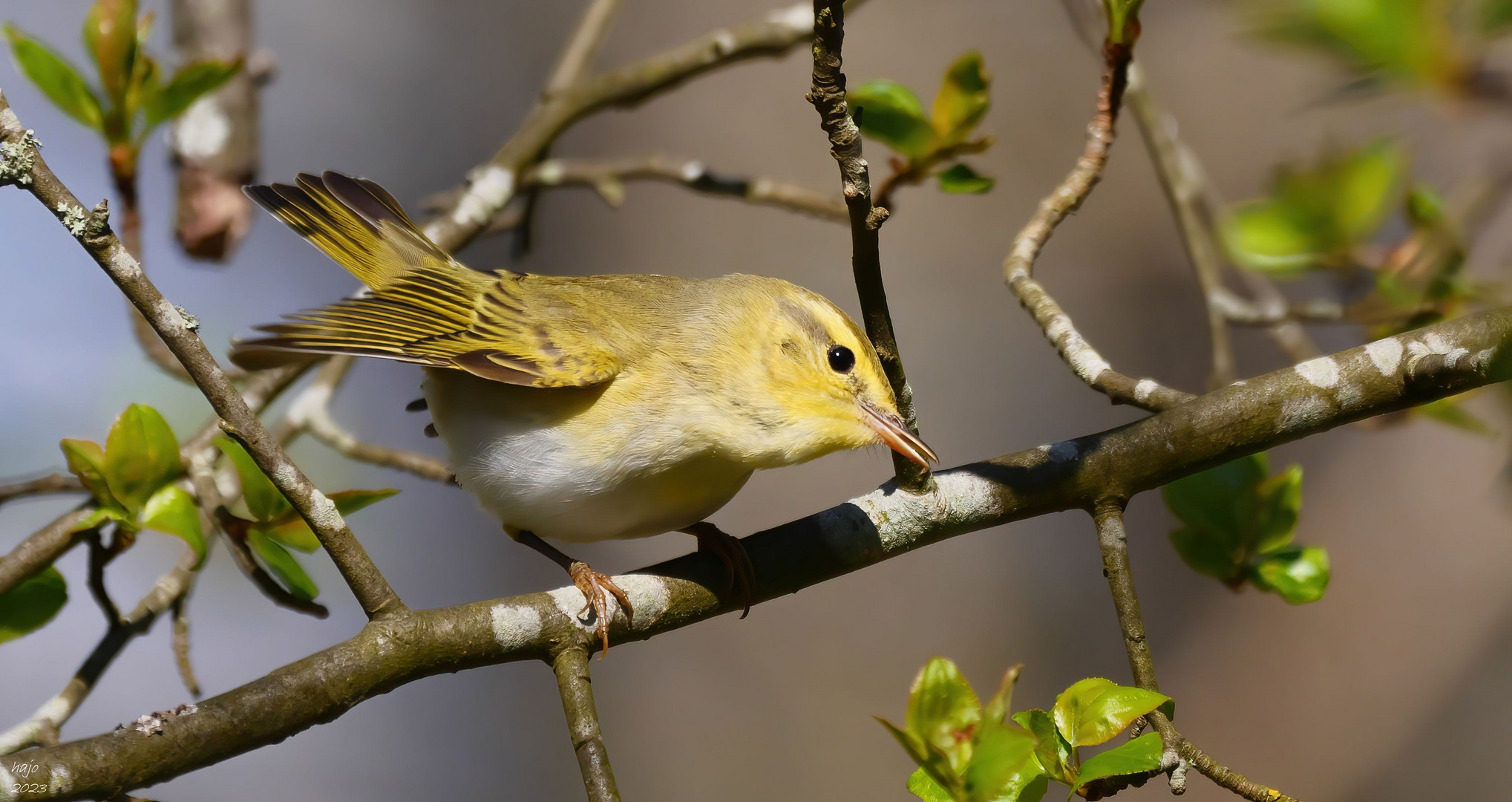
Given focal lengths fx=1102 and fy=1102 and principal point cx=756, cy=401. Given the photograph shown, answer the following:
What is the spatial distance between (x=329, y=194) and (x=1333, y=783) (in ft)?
14.9

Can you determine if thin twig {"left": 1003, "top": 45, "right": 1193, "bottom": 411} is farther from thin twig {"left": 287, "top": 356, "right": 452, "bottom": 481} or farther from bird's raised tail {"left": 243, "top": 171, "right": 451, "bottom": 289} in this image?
bird's raised tail {"left": 243, "top": 171, "right": 451, "bottom": 289}

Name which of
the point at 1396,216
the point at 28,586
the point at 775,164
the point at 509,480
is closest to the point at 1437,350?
the point at 1396,216

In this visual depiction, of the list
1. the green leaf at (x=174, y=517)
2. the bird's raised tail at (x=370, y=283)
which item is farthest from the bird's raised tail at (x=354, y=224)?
the green leaf at (x=174, y=517)

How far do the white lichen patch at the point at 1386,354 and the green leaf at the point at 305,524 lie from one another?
194cm

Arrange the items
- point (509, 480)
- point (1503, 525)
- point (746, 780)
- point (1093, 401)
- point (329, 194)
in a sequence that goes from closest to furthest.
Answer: point (509, 480) → point (329, 194) → point (1503, 525) → point (746, 780) → point (1093, 401)

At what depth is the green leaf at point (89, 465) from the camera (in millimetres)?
2070

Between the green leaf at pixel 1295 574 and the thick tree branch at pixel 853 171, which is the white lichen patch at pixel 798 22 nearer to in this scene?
the thick tree branch at pixel 853 171

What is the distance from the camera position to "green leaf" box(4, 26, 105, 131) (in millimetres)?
2400

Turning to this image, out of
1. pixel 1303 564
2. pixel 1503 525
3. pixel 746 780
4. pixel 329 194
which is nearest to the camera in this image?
pixel 1303 564

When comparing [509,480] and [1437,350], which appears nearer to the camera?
[1437,350]

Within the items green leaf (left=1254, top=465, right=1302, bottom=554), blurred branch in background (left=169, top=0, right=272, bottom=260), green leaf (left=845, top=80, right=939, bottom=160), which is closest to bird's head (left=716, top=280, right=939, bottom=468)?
green leaf (left=845, top=80, right=939, bottom=160)

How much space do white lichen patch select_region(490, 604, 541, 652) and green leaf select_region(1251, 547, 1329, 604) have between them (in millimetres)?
1448

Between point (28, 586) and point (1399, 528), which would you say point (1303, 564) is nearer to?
point (28, 586)

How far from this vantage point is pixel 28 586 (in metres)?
2.12
